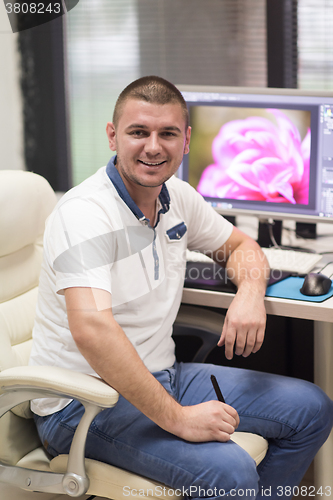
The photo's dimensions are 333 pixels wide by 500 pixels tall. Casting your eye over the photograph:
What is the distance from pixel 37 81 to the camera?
2645mm

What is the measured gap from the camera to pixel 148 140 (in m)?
1.23

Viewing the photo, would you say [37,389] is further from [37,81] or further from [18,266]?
[37,81]

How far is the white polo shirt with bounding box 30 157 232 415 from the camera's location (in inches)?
44.0

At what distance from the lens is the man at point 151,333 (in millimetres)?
1073

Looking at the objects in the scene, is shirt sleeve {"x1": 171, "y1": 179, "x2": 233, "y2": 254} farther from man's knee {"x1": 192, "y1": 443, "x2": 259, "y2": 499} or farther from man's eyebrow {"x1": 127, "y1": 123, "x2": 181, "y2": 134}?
man's knee {"x1": 192, "y1": 443, "x2": 259, "y2": 499}

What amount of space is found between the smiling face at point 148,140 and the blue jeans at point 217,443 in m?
0.47

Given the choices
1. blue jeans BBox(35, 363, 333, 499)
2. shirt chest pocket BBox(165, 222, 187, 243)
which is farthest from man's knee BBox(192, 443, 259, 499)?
shirt chest pocket BBox(165, 222, 187, 243)

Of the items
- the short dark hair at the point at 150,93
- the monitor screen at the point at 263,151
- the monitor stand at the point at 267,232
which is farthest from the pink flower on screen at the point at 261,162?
the short dark hair at the point at 150,93

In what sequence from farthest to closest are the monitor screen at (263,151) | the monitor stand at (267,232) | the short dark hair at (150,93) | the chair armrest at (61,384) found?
the monitor stand at (267,232)
the monitor screen at (263,151)
the short dark hair at (150,93)
the chair armrest at (61,384)

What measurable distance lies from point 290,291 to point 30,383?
67 cm

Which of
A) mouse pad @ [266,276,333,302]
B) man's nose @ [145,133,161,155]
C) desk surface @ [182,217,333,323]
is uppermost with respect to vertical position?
man's nose @ [145,133,161,155]

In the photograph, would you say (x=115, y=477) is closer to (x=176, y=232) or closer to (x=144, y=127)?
(x=176, y=232)

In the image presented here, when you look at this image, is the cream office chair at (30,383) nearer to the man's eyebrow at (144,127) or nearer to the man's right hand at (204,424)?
the man's right hand at (204,424)

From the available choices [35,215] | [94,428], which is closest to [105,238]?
[35,215]
